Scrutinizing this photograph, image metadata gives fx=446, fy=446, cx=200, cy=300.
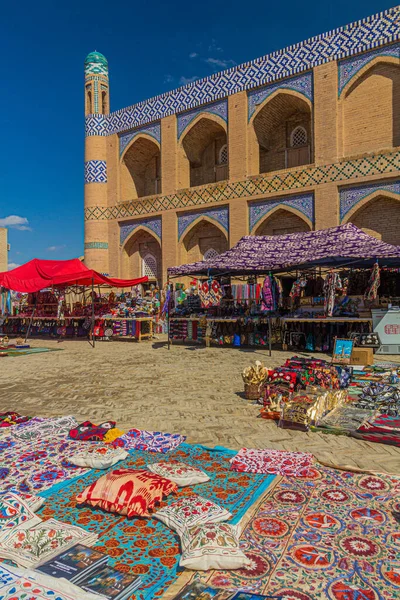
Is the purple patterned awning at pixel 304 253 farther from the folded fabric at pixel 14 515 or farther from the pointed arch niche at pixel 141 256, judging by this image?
the folded fabric at pixel 14 515

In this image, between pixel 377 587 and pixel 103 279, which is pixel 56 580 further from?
pixel 103 279

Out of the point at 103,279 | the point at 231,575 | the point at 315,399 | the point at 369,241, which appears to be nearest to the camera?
the point at 231,575

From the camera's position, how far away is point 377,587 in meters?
2.11

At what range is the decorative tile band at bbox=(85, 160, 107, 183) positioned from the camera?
21438 millimetres

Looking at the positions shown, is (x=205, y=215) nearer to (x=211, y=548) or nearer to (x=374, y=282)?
(x=374, y=282)

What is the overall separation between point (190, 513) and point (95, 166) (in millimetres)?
20882

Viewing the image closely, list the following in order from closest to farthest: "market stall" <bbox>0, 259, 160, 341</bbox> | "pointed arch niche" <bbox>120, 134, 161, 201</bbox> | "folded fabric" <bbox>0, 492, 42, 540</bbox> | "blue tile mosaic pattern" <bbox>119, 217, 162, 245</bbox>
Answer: "folded fabric" <bbox>0, 492, 42, 540</bbox>, "market stall" <bbox>0, 259, 160, 341</bbox>, "blue tile mosaic pattern" <bbox>119, 217, 162, 245</bbox>, "pointed arch niche" <bbox>120, 134, 161, 201</bbox>

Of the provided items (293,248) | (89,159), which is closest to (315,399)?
(293,248)

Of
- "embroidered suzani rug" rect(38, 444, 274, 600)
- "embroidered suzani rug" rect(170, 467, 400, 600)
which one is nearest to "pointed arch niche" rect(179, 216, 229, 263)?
"embroidered suzani rug" rect(38, 444, 274, 600)

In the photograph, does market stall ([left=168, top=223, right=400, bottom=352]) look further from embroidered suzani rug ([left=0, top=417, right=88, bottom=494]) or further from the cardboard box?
embroidered suzani rug ([left=0, top=417, right=88, bottom=494])

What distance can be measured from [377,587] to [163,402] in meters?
4.18

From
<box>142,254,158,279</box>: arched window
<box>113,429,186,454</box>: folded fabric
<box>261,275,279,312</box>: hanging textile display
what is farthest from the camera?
<box>142,254,158,279</box>: arched window

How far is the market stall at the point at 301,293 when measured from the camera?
10.6 meters

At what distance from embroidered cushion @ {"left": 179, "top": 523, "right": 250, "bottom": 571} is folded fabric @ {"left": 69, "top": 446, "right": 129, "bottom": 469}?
4.36 feet
